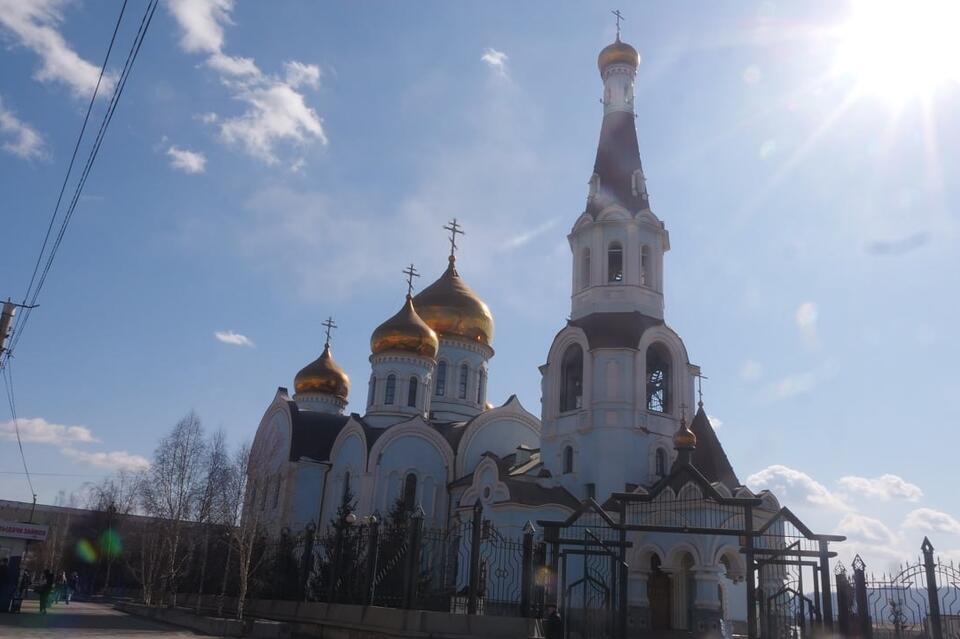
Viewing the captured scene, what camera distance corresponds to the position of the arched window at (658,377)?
2531 centimetres

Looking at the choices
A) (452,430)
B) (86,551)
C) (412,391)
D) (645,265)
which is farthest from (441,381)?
(86,551)

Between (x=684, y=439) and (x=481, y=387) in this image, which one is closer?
(x=684, y=439)

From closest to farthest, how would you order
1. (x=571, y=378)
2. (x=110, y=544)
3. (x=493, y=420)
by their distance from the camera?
(x=571, y=378) → (x=493, y=420) → (x=110, y=544)

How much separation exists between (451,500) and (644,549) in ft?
33.1

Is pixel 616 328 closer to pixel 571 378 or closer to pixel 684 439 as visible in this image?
pixel 571 378

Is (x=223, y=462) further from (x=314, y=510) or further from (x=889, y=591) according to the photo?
(x=889, y=591)

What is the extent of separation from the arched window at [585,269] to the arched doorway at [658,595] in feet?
29.5

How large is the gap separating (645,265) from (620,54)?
25.6ft

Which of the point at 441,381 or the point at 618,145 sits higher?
the point at 618,145

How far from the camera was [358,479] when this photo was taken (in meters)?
30.1

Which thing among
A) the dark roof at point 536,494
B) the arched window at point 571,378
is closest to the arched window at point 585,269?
the arched window at point 571,378

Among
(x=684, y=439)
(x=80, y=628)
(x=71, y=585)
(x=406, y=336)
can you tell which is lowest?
(x=80, y=628)

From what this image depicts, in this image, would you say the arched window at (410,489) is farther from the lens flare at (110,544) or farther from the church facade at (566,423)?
the lens flare at (110,544)

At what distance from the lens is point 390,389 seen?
3344 centimetres
